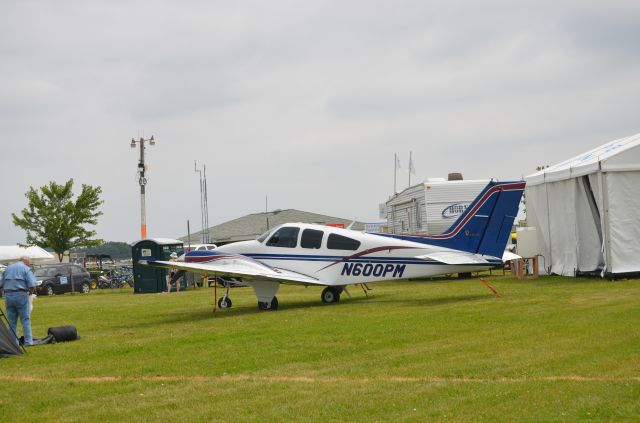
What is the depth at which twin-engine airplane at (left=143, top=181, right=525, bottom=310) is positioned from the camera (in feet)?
62.6

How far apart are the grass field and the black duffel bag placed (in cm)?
51

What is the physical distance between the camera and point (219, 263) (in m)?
20.0

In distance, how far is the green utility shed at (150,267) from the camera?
114 feet

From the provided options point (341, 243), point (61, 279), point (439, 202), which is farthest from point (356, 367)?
point (61, 279)

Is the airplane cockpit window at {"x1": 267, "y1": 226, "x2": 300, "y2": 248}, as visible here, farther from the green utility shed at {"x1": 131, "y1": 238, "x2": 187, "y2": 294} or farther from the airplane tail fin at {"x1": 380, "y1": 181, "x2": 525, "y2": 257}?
the green utility shed at {"x1": 131, "y1": 238, "x2": 187, "y2": 294}

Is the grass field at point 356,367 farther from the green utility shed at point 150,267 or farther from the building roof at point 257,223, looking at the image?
the building roof at point 257,223

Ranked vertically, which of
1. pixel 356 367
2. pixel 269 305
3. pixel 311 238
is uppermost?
pixel 311 238

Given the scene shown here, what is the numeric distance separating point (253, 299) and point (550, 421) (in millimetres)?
18164

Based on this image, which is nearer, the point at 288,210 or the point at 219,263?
the point at 219,263

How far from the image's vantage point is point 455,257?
1894 centimetres

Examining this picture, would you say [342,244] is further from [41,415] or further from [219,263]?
[41,415]

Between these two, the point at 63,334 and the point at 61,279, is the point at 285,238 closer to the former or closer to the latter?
the point at 63,334

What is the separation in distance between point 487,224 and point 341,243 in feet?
11.6

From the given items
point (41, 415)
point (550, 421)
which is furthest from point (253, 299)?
point (550, 421)
